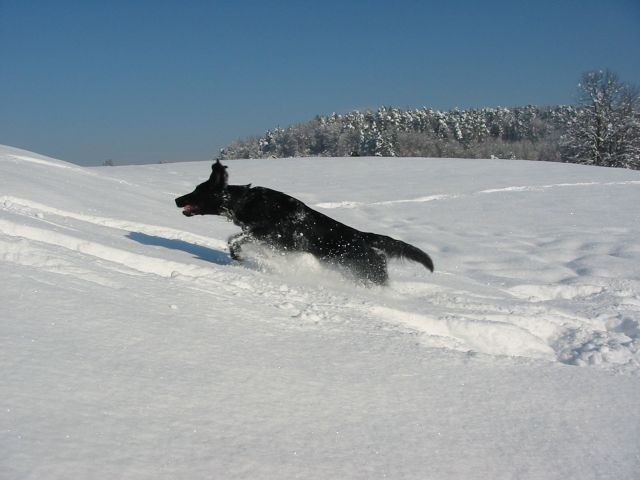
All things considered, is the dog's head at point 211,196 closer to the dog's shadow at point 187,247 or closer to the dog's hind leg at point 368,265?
the dog's shadow at point 187,247

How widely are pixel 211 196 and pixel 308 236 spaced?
131 cm

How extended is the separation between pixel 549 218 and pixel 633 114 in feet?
113

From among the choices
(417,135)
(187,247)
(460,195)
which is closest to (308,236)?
(187,247)

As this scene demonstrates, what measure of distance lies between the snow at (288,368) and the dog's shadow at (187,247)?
0.17ft

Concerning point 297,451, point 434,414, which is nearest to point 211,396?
point 297,451

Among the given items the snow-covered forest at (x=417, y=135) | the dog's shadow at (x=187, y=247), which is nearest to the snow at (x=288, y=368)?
the dog's shadow at (x=187, y=247)

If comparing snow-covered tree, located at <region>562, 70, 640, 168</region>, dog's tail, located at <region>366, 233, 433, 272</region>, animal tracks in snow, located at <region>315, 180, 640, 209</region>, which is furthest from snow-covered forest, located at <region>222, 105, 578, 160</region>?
dog's tail, located at <region>366, 233, 433, 272</region>

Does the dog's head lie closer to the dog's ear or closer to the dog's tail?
the dog's ear

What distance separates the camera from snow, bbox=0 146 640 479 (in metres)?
1.72

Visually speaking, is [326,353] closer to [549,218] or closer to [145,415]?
[145,415]

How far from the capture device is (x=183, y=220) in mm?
8320

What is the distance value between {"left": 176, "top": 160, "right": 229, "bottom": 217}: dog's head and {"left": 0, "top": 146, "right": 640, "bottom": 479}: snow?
476 millimetres

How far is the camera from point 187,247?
19.5 feet

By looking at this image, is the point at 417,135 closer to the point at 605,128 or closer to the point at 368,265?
the point at 605,128
